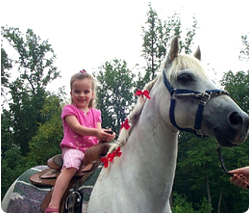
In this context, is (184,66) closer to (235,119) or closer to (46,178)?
(235,119)

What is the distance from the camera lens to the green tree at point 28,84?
29531 mm

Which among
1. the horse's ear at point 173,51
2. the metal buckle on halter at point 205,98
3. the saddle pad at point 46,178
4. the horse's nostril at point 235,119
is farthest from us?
the saddle pad at point 46,178

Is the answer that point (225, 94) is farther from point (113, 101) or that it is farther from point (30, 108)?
point (30, 108)

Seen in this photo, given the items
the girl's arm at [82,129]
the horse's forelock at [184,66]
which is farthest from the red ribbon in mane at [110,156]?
the horse's forelock at [184,66]

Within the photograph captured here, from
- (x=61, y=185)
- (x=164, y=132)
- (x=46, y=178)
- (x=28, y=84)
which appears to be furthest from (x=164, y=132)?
(x=28, y=84)

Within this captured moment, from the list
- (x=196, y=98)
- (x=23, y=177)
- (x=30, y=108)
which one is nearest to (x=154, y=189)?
(x=196, y=98)

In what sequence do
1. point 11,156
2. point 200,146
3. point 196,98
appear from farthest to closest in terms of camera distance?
point 11,156 < point 200,146 < point 196,98

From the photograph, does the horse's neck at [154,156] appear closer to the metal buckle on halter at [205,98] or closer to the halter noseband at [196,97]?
the halter noseband at [196,97]

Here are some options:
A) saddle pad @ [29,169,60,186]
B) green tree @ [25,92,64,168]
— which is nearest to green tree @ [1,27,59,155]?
green tree @ [25,92,64,168]

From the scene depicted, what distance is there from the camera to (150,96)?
265 centimetres

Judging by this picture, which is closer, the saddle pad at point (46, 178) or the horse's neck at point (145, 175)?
the horse's neck at point (145, 175)

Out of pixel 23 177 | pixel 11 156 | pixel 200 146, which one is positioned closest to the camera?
pixel 23 177

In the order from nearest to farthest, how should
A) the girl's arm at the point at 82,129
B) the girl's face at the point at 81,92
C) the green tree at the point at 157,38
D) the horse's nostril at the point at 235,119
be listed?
the horse's nostril at the point at 235,119 < the girl's arm at the point at 82,129 < the girl's face at the point at 81,92 < the green tree at the point at 157,38

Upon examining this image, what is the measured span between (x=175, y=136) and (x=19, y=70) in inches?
1196
